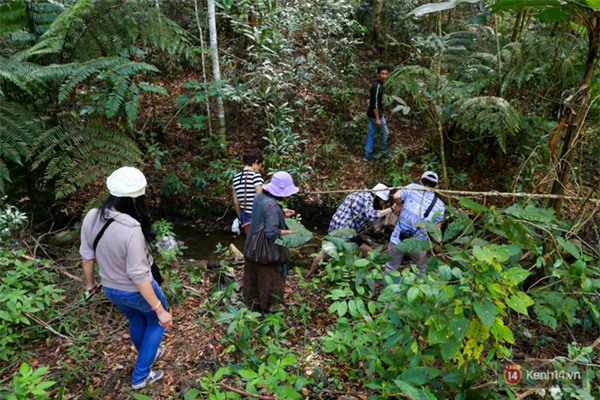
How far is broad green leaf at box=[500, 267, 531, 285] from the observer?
187cm

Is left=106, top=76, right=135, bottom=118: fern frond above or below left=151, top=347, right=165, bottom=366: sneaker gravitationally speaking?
above

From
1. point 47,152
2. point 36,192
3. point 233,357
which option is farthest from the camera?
point 36,192

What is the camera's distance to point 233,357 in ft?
10.7

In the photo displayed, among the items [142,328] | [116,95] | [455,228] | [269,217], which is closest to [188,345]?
[142,328]

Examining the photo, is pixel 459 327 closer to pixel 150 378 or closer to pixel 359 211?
pixel 150 378

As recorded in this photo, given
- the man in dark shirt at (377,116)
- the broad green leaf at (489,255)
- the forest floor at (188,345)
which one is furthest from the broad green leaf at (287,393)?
the man in dark shirt at (377,116)

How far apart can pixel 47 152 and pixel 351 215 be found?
354 cm

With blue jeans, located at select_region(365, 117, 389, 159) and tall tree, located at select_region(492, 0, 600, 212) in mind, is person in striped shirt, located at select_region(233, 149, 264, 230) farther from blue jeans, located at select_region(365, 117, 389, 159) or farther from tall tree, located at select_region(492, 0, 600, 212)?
blue jeans, located at select_region(365, 117, 389, 159)

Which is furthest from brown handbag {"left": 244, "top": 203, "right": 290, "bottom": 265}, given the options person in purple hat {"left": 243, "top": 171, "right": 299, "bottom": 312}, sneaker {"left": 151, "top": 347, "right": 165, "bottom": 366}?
sneaker {"left": 151, "top": 347, "right": 165, "bottom": 366}

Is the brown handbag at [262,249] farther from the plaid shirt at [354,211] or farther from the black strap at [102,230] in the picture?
the black strap at [102,230]

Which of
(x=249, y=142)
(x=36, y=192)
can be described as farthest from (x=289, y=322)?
(x=249, y=142)

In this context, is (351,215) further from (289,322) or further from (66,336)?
(66,336)

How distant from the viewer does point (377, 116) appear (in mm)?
7117

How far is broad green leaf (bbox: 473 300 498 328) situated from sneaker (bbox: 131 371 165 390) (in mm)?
2515
